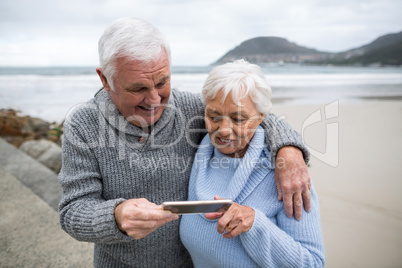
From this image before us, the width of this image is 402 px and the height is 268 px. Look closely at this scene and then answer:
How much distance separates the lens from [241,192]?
5.41ft

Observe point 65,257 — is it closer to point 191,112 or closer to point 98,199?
point 98,199

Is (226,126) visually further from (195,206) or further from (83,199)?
(83,199)

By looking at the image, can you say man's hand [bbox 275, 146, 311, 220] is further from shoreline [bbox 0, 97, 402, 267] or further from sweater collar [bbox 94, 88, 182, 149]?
shoreline [bbox 0, 97, 402, 267]

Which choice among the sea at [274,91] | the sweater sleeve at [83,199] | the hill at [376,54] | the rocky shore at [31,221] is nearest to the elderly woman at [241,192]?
the sweater sleeve at [83,199]

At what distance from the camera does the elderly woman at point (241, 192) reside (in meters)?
1.43

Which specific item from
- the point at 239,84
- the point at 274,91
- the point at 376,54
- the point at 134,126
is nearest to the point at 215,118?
the point at 239,84

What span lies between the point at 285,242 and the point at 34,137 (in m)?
7.78

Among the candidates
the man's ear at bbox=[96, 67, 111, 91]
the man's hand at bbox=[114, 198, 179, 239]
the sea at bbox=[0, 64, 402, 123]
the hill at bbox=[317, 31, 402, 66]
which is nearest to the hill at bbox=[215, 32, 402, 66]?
the hill at bbox=[317, 31, 402, 66]

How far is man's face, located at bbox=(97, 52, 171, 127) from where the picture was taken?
1.55 meters

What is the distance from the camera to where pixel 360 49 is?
22.8 meters

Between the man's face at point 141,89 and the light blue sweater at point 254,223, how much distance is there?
0.39 metres

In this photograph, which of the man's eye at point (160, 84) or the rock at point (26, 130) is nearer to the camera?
the man's eye at point (160, 84)

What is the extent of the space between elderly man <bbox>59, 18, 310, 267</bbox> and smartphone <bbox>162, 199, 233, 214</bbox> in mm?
57

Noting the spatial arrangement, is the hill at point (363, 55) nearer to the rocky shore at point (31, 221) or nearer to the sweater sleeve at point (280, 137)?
the rocky shore at point (31, 221)
